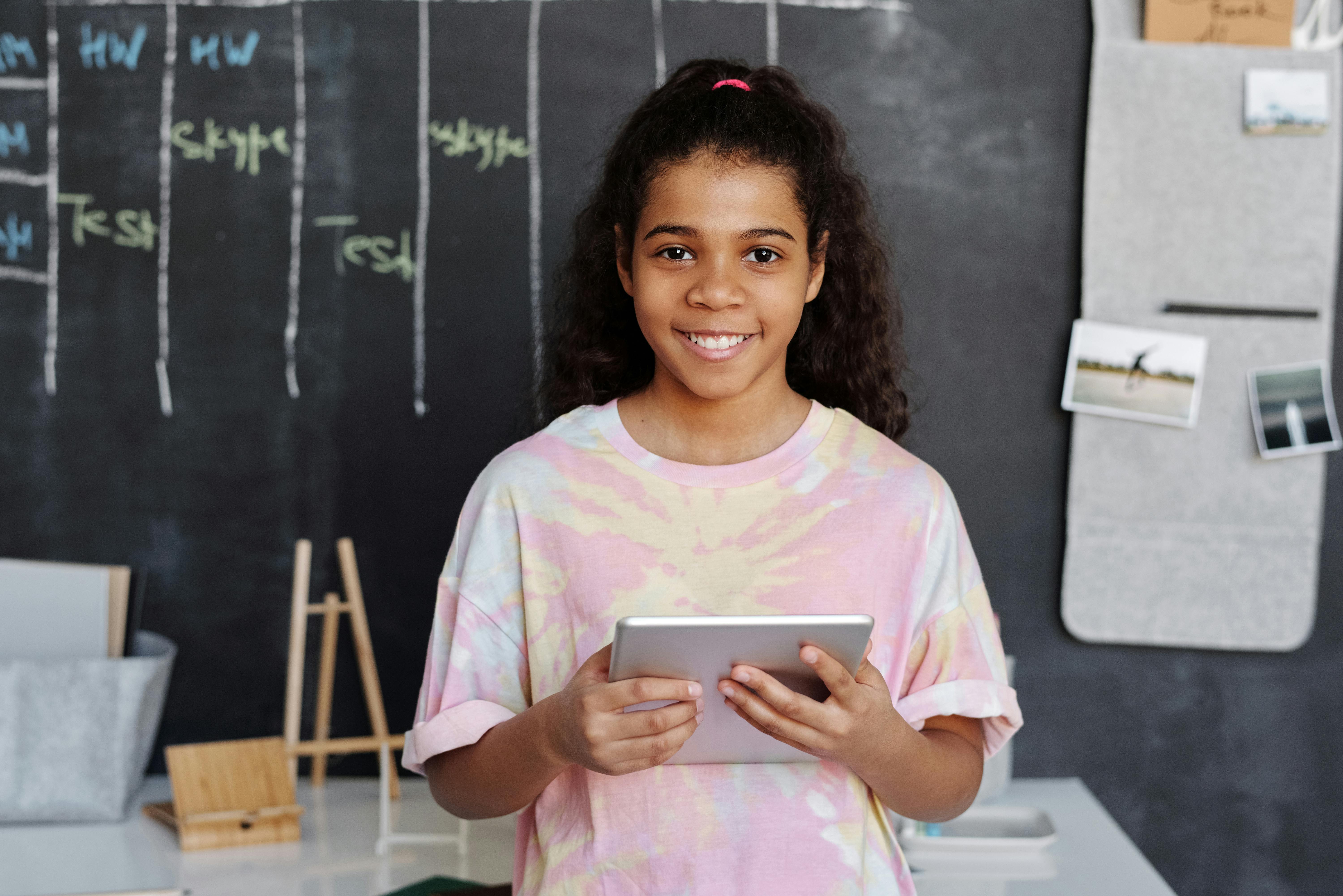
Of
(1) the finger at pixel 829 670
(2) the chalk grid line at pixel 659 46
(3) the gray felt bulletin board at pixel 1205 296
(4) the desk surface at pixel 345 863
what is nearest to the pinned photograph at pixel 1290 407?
(3) the gray felt bulletin board at pixel 1205 296

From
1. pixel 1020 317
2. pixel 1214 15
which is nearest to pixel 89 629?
pixel 1020 317

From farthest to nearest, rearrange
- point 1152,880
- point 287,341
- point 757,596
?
point 287,341 → point 1152,880 → point 757,596

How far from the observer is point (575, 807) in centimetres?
81

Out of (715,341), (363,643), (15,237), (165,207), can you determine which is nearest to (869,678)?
(715,341)

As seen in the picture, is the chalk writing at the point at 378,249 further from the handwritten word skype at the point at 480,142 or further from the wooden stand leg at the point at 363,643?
the wooden stand leg at the point at 363,643

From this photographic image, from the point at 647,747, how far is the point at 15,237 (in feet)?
4.41

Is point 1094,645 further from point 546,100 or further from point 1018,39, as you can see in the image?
point 546,100

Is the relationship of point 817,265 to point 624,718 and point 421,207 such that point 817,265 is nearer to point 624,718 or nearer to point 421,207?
point 624,718

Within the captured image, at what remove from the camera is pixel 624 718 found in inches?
27.4

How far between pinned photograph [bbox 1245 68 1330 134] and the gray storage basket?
1.58m

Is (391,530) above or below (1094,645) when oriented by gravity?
above

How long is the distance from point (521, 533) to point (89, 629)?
95 centimetres

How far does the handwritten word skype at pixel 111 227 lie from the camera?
5.26 ft

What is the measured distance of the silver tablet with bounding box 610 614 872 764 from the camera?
0.63m
